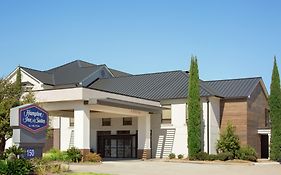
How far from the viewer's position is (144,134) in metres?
37.5

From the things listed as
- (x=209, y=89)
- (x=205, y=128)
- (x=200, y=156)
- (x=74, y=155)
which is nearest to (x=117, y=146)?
(x=205, y=128)

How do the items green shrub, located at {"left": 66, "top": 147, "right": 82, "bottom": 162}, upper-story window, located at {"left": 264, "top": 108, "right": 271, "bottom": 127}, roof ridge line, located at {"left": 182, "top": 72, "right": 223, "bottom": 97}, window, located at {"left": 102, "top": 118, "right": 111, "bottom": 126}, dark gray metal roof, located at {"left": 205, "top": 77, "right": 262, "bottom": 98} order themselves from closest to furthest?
green shrub, located at {"left": 66, "top": 147, "right": 82, "bottom": 162}
roof ridge line, located at {"left": 182, "top": 72, "right": 223, "bottom": 97}
dark gray metal roof, located at {"left": 205, "top": 77, "right": 262, "bottom": 98}
window, located at {"left": 102, "top": 118, "right": 111, "bottom": 126}
upper-story window, located at {"left": 264, "top": 108, "right": 271, "bottom": 127}

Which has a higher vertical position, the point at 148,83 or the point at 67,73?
the point at 67,73

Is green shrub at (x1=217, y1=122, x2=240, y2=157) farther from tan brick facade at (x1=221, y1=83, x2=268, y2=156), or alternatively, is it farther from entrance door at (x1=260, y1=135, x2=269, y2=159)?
entrance door at (x1=260, y1=135, x2=269, y2=159)

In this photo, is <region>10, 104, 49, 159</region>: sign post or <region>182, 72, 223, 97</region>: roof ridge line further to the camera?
<region>182, 72, 223, 97</region>: roof ridge line

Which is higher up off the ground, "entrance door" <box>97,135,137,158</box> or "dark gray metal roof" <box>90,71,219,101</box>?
"dark gray metal roof" <box>90,71,219,101</box>

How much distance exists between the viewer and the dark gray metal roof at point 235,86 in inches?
1605

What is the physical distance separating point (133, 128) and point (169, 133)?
3.45 metres

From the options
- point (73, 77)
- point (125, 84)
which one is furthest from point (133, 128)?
point (73, 77)

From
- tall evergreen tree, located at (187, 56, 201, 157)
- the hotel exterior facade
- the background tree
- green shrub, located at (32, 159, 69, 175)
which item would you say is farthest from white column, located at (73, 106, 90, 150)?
tall evergreen tree, located at (187, 56, 201, 157)

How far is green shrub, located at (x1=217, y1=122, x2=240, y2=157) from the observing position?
37.6 meters

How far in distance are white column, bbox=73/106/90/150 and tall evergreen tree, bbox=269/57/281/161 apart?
59.0 ft

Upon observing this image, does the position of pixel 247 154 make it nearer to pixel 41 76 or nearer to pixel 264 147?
pixel 264 147

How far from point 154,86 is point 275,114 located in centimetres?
1148
